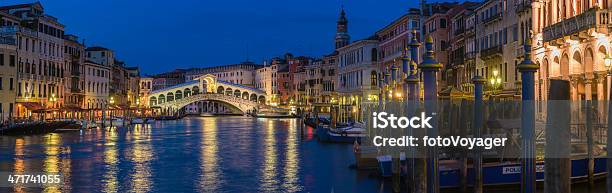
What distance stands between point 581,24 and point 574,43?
1418 millimetres

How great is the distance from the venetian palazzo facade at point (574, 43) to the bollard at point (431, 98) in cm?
698

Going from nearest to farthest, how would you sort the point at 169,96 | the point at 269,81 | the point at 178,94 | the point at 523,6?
the point at 523,6 → the point at 169,96 → the point at 178,94 → the point at 269,81

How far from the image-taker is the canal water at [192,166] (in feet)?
47.7

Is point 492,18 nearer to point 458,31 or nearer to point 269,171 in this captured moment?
point 458,31

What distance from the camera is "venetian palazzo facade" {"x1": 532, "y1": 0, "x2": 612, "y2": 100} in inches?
629

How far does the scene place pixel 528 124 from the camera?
838 cm

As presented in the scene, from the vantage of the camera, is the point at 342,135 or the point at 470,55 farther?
the point at 470,55

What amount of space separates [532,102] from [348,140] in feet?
62.0

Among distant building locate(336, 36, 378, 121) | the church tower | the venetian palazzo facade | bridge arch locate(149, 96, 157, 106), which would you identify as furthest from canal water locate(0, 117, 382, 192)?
→ bridge arch locate(149, 96, 157, 106)

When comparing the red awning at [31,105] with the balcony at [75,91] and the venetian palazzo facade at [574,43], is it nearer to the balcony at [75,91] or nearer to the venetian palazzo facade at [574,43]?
the balcony at [75,91]

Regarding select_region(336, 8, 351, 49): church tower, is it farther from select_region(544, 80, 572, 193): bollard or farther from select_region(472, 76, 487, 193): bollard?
select_region(544, 80, 572, 193): bollard

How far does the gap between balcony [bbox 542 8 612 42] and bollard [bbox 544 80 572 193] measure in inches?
349

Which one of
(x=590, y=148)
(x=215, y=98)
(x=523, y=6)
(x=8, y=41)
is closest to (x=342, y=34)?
(x=215, y=98)

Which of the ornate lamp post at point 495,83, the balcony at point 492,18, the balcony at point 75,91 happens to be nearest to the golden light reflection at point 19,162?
the ornate lamp post at point 495,83
